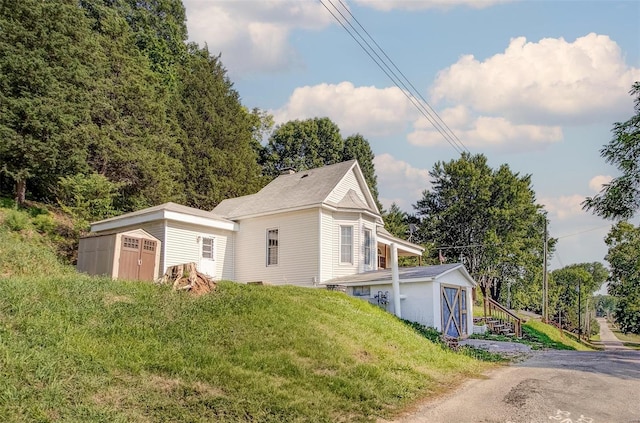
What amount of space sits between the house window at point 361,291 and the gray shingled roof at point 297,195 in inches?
152

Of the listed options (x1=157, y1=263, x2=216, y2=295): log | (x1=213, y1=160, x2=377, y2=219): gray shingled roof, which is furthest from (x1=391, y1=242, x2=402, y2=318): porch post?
(x1=157, y1=263, x2=216, y2=295): log

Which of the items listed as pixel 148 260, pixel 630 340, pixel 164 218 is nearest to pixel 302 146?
pixel 164 218

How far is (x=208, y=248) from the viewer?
21109 millimetres

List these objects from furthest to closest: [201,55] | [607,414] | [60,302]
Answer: [201,55], [60,302], [607,414]

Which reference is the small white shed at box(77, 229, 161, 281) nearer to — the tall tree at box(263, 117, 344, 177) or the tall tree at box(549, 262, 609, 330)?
the tall tree at box(263, 117, 344, 177)

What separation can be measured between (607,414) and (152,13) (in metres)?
46.2

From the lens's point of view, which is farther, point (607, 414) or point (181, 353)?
point (181, 353)

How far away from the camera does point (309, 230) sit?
20406mm

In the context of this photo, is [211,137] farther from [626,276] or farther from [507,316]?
[626,276]

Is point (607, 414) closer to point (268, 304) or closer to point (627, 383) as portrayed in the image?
point (627, 383)

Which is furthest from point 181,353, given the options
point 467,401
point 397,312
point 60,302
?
point 397,312

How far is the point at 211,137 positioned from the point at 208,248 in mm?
17698

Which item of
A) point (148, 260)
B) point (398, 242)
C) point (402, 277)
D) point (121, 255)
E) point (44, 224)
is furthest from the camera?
point (398, 242)

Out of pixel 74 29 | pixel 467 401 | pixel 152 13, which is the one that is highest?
pixel 152 13
